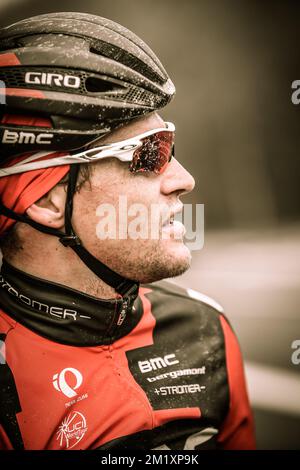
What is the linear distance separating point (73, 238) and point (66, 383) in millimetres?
468

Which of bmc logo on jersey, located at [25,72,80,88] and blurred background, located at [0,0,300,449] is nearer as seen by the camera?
bmc logo on jersey, located at [25,72,80,88]

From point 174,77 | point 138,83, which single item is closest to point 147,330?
point 138,83

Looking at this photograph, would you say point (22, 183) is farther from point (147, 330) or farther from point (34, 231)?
point (147, 330)

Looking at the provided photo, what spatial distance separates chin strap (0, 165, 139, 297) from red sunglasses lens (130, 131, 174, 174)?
0.20 m

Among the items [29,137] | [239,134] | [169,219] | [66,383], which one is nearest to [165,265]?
[169,219]

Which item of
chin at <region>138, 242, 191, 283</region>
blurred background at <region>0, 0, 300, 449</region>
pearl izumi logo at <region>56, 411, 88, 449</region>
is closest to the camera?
pearl izumi logo at <region>56, 411, 88, 449</region>

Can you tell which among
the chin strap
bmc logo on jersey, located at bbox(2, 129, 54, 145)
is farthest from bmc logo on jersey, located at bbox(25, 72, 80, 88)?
the chin strap

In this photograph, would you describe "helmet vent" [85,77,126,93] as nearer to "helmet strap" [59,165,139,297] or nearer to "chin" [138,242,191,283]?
"helmet strap" [59,165,139,297]

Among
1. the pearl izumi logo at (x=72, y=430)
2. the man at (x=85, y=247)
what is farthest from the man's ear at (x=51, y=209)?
the pearl izumi logo at (x=72, y=430)

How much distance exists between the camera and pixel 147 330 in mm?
1886

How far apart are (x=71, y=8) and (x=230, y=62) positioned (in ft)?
4.35

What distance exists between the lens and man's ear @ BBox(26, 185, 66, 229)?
167cm

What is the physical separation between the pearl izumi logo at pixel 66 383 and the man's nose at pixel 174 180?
2.22ft

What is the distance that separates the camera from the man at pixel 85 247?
5.19 feet
